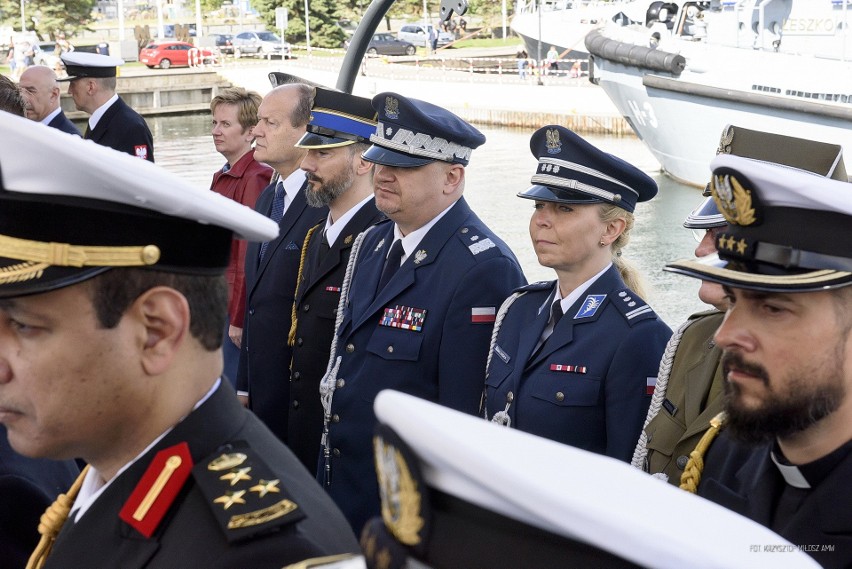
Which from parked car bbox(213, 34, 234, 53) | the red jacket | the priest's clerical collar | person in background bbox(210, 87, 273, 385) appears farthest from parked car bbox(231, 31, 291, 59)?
the priest's clerical collar

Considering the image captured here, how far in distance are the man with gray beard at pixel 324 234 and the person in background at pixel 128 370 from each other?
2665 mm

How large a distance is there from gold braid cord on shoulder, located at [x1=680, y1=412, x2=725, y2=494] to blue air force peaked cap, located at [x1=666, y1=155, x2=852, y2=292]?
1.46ft

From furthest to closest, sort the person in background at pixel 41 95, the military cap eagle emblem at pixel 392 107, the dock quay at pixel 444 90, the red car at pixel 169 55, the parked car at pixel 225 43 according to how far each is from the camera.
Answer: the parked car at pixel 225 43, the red car at pixel 169 55, the dock quay at pixel 444 90, the person in background at pixel 41 95, the military cap eagle emblem at pixel 392 107

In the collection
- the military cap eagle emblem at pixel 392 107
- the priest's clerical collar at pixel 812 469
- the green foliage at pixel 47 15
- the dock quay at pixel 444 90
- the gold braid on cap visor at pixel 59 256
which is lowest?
the dock quay at pixel 444 90

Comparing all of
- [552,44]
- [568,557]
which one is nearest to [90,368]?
[568,557]

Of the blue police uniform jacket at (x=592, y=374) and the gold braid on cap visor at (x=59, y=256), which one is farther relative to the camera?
the blue police uniform jacket at (x=592, y=374)

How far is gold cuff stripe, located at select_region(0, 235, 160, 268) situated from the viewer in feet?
5.44

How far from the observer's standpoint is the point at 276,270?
4.94 meters

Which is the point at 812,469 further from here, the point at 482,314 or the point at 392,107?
the point at 392,107

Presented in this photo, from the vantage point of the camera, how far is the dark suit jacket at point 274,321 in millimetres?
4824

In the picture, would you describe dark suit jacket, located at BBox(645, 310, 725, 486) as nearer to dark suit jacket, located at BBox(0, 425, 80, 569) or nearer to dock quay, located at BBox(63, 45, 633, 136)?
dark suit jacket, located at BBox(0, 425, 80, 569)

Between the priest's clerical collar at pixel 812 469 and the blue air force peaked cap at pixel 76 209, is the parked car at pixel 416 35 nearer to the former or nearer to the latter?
the priest's clerical collar at pixel 812 469

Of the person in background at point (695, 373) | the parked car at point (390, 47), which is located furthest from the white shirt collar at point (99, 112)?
the parked car at point (390, 47)

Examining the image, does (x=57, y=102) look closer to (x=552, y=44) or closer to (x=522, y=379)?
(x=522, y=379)
